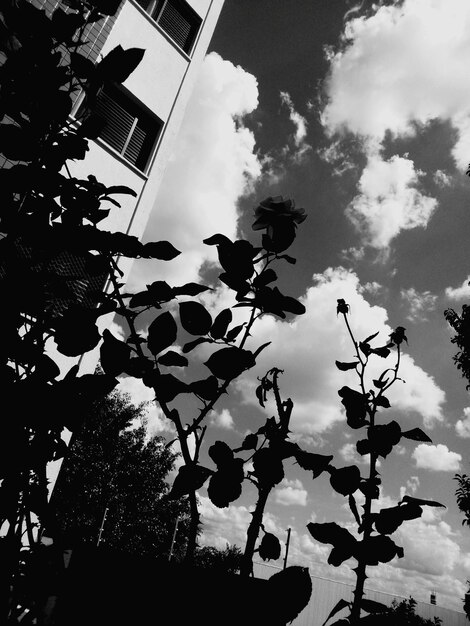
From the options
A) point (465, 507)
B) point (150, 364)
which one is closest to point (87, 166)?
point (150, 364)

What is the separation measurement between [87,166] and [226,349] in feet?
18.5

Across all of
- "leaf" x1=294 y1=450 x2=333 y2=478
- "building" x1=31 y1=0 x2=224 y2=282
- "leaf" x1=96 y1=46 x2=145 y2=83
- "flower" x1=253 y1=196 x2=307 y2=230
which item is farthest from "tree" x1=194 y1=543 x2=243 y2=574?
"building" x1=31 y1=0 x2=224 y2=282

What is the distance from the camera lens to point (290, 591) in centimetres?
68

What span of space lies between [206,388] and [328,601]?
123ft

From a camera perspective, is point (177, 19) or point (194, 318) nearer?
point (194, 318)

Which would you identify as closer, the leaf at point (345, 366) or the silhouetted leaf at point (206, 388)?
the silhouetted leaf at point (206, 388)

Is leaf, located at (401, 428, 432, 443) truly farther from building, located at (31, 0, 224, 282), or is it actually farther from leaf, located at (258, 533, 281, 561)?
building, located at (31, 0, 224, 282)

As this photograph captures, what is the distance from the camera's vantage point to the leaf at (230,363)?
34.5 inches

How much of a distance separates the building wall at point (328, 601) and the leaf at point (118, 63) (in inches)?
1282

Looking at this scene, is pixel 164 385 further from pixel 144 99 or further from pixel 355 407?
pixel 144 99

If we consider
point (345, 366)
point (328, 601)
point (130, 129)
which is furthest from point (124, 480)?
point (345, 366)

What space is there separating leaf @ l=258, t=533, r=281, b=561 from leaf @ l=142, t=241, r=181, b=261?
28.7 inches

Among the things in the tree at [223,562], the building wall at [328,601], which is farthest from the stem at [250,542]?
the building wall at [328,601]

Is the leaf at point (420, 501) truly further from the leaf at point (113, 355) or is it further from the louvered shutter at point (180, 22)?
the louvered shutter at point (180, 22)
